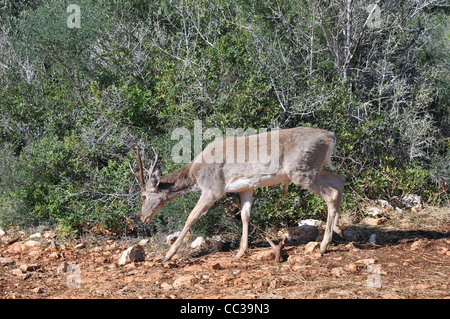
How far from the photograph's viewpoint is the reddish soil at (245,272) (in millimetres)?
5844

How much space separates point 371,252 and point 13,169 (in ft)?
22.9

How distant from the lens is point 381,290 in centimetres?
566

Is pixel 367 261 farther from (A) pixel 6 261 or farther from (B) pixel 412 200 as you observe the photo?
(A) pixel 6 261

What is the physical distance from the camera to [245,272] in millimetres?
6680

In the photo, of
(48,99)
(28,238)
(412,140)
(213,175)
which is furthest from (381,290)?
(48,99)

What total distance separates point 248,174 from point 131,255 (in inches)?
86.1

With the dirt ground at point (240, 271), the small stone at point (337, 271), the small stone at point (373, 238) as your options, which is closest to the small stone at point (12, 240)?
the dirt ground at point (240, 271)

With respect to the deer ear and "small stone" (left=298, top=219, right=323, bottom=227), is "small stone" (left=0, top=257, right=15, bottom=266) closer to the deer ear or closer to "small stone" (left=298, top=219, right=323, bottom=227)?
the deer ear

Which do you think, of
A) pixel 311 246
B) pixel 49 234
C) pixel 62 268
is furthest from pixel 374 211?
pixel 49 234

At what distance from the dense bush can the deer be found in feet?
2.51

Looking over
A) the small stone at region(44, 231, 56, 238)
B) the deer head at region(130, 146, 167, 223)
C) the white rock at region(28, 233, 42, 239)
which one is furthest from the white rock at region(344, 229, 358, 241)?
the white rock at region(28, 233, 42, 239)

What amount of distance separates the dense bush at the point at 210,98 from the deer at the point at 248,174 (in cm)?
77

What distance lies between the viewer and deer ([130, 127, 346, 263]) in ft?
25.2
